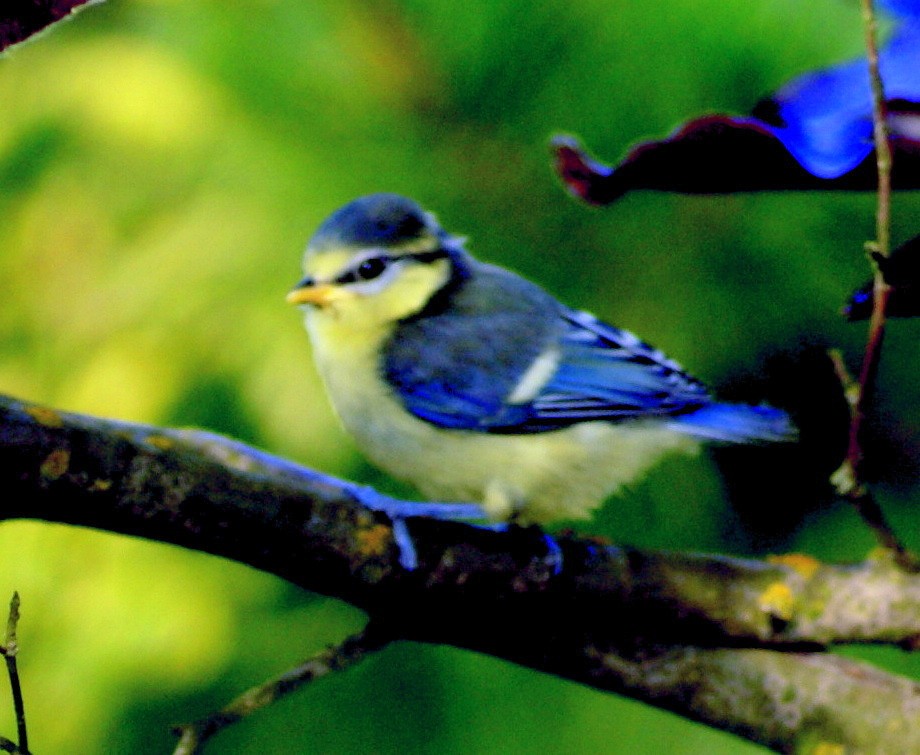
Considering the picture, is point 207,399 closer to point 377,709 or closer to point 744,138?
point 377,709

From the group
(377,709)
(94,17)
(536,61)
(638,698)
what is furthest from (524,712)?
(94,17)

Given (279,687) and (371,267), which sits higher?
(371,267)

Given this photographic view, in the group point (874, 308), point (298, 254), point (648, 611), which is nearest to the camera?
point (874, 308)

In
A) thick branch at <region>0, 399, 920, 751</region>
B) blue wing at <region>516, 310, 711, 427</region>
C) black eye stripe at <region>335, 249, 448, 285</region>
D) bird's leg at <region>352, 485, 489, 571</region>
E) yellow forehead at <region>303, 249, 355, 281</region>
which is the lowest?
thick branch at <region>0, 399, 920, 751</region>

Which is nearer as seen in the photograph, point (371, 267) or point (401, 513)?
point (401, 513)

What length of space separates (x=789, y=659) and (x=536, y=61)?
370 mm

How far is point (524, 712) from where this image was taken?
0.73 metres

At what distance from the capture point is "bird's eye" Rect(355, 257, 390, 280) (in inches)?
21.8

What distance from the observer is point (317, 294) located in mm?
534

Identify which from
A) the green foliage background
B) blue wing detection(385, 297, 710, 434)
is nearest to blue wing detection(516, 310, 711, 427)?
blue wing detection(385, 297, 710, 434)

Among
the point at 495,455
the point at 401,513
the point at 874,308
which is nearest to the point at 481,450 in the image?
the point at 495,455

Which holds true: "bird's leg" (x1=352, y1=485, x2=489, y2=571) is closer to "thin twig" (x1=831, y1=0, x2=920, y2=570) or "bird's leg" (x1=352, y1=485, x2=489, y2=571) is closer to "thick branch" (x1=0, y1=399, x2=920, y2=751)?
"thick branch" (x1=0, y1=399, x2=920, y2=751)

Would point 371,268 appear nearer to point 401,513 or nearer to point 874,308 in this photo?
point 401,513

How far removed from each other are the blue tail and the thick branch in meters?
0.06
